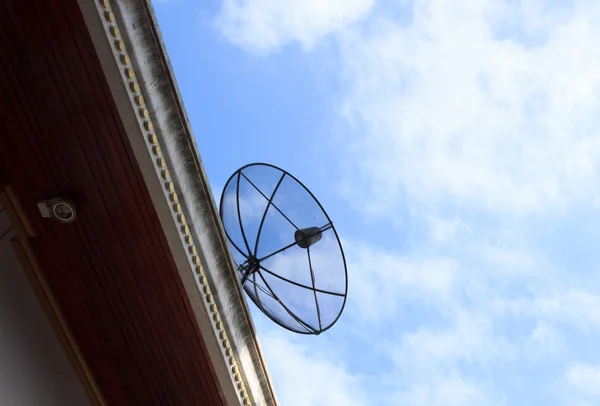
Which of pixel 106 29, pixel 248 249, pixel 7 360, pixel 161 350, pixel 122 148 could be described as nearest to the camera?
pixel 106 29

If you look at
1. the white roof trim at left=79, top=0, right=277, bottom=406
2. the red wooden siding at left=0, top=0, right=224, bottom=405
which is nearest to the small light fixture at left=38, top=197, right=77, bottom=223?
the red wooden siding at left=0, top=0, right=224, bottom=405

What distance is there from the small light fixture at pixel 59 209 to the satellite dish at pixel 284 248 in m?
4.23

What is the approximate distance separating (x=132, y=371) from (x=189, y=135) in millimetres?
3961

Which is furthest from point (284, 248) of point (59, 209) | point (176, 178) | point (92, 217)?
point (59, 209)

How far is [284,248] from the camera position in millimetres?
11516

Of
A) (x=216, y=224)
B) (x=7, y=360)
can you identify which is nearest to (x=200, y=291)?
(x=216, y=224)

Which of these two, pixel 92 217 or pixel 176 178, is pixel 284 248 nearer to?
pixel 176 178

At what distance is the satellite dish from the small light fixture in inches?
166

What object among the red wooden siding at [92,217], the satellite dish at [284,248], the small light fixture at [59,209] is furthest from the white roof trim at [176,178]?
the satellite dish at [284,248]

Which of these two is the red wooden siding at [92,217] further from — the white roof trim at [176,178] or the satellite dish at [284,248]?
the satellite dish at [284,248]

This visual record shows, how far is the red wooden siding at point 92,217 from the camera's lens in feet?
22.8

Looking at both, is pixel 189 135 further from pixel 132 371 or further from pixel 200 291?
pixel 132 371

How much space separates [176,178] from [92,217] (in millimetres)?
1319

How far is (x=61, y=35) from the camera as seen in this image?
22.5 ft
